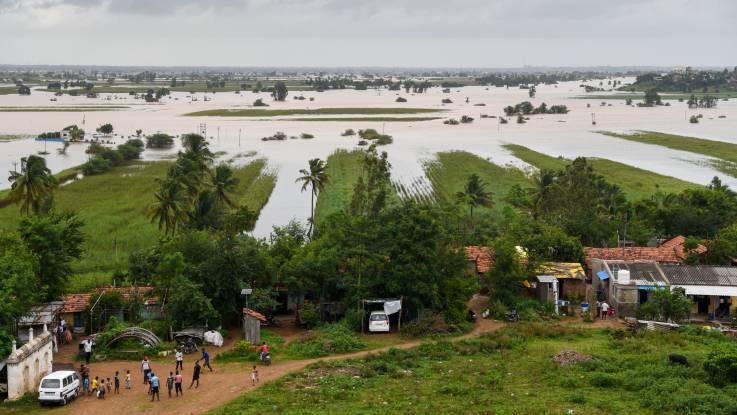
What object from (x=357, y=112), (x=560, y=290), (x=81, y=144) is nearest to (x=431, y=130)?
(x=357, y=112)

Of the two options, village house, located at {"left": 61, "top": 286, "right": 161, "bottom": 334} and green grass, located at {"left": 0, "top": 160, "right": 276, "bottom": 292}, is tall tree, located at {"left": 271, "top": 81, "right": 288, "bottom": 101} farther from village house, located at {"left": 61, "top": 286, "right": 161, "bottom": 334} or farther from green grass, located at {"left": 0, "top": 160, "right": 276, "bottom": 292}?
village house, located at {"left": 61, "top": 286, "right": 161, "bottom": 334}

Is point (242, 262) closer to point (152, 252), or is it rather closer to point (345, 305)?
point (345, 305)

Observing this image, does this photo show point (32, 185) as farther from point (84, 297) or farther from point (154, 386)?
point (154, 386)

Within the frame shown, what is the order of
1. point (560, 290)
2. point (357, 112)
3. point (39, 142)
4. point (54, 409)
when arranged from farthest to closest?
point (357, 112), point (39, 142), point (560, 290), point (54, 409)

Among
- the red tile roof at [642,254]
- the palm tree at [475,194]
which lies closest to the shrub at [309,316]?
the red tile roof at [642,254]

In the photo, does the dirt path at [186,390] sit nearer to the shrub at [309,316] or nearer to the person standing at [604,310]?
the shrub at [309,316]

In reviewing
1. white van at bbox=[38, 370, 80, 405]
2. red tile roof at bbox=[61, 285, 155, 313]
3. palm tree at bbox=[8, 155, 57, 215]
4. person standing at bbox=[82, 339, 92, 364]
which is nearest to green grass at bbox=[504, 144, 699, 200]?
red tile roof at bbox=[61, 285, 155, 313]
